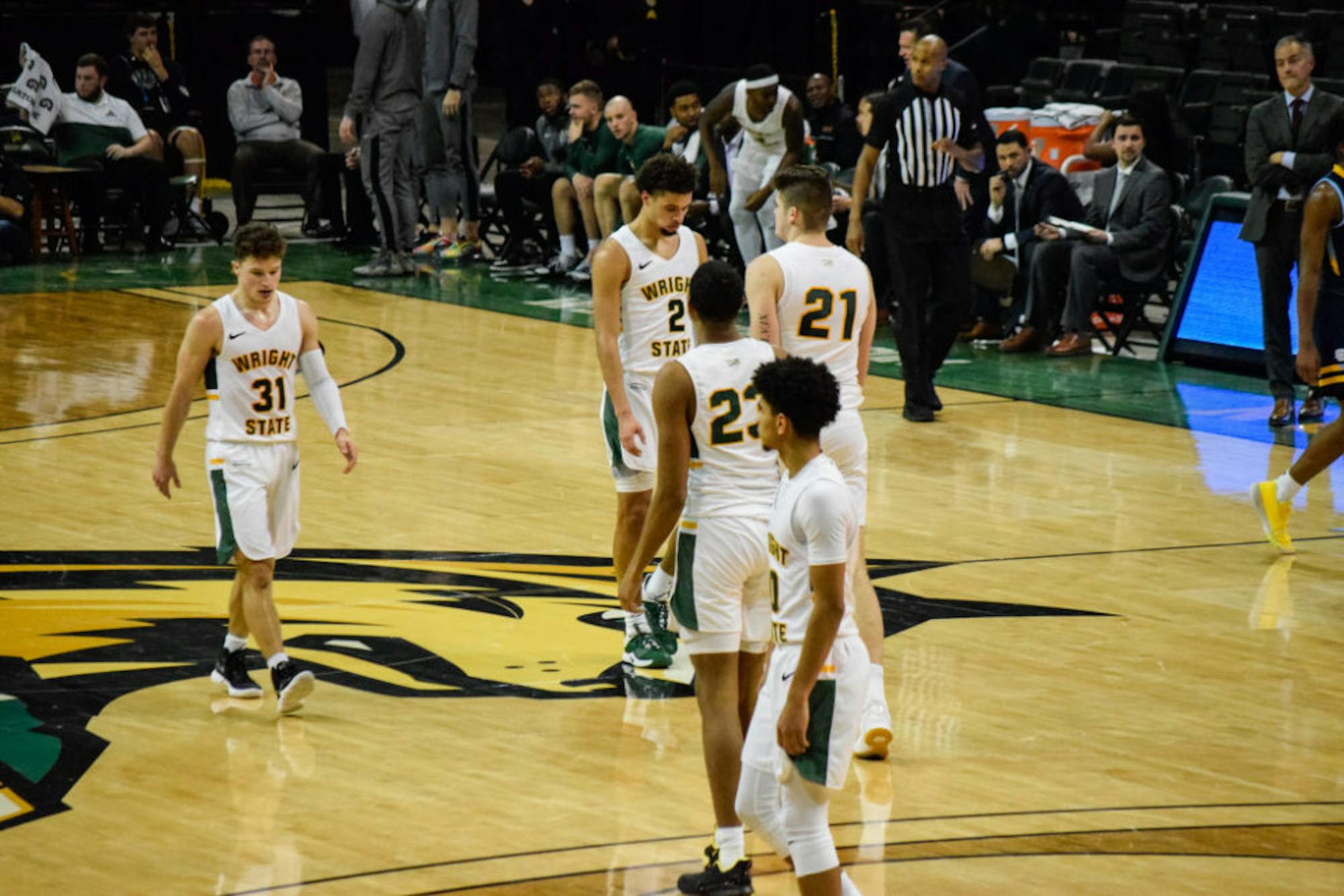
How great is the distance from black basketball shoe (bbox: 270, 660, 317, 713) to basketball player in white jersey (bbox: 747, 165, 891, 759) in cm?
173

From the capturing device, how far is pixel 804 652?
174 inches

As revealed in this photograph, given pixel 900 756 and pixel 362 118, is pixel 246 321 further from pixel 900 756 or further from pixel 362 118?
pixel 362 118

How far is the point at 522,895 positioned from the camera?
485 centimetres

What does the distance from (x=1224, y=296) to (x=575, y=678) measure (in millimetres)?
7235

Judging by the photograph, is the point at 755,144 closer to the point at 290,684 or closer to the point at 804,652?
the point at 290,684

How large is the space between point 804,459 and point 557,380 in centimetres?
754

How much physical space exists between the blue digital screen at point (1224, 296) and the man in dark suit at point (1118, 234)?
28 centimetres

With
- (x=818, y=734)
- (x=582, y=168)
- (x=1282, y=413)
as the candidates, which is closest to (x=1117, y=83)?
(x=582, y=168)

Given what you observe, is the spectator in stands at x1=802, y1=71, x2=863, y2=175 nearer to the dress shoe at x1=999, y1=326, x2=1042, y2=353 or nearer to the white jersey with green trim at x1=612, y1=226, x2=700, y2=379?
the dress shoe at x1=999, y1=326, x2=1042, y2=353

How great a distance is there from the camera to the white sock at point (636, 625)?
6895 mm

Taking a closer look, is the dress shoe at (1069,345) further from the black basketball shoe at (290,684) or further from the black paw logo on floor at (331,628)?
the black basketball shoe at (290,684)

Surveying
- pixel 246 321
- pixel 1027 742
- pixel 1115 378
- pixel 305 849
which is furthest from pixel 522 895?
pixel 1115 378

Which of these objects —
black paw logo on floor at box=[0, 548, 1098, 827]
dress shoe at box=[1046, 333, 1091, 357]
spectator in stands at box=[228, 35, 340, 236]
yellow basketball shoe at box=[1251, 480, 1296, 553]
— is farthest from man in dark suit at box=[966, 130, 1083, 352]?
spectator in stands at box=[228, 35, 340, 236]

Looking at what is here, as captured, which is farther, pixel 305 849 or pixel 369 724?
pixel 369 724
